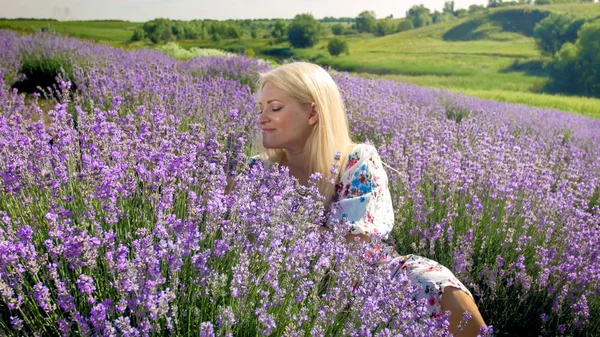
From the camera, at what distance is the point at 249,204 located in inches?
70.2

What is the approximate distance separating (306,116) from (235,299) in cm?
110

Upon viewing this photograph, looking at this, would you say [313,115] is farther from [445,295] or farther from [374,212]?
[445,295]

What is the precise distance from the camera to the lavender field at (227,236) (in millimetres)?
1426

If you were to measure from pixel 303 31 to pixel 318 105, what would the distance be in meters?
14.9

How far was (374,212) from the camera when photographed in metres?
2.40

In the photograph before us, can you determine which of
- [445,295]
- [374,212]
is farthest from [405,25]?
[445,295]

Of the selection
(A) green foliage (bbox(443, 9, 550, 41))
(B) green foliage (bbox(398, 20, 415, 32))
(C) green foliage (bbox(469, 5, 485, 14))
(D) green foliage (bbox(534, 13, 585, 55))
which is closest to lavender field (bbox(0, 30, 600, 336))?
(D) green foliage (bbox(534, 13, 585, 55))

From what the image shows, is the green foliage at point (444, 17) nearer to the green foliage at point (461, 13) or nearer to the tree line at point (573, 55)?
the green foliage at point (461, 13)

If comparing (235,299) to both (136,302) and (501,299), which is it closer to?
(136,302)

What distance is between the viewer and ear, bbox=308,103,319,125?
252cm

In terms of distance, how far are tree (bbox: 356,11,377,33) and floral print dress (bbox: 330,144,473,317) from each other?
823 inches

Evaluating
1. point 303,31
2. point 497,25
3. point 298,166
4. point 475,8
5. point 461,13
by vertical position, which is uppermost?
point 298,166

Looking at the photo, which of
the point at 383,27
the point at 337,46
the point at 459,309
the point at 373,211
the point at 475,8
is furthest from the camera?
the point at 475,8

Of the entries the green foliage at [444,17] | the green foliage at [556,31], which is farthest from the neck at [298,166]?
the green foliage at [444,17]
